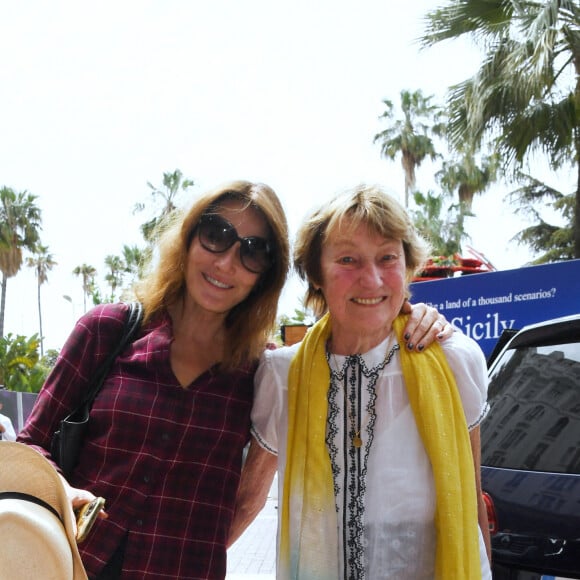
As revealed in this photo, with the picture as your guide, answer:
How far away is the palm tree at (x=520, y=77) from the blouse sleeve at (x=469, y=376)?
8870 millimetres

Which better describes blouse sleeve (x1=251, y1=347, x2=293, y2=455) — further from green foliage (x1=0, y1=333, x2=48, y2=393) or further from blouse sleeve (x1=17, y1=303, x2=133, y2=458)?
green foliage (x1=0, y1=333, x2=48, y2=393)

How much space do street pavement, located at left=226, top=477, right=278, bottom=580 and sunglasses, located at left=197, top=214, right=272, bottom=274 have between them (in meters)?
4.99

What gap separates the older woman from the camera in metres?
1.80

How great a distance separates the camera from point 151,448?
1972 millimetres

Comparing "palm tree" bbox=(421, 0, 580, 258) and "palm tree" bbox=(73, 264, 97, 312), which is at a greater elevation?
"palm tree" bbox=(73, 264, 97, 312)

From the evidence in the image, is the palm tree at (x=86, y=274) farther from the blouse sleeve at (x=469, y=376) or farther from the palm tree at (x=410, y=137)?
the blouse sleeve at (x=469, y=376)

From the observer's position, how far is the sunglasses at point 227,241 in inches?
85.7

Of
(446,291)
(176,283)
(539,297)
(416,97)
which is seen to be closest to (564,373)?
(176,283)

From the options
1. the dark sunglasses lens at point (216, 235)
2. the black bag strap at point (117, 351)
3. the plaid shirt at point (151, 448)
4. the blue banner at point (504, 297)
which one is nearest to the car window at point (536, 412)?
the plaid shirt at point (151, 448)

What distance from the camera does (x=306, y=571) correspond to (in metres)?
1.83

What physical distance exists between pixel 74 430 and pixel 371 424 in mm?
830

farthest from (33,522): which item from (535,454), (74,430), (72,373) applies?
(535,454)

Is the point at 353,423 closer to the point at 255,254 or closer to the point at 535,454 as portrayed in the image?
the point at 255,254

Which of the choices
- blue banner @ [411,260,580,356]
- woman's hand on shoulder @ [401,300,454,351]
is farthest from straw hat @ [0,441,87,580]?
blue banner @ [411,260,580,356]
